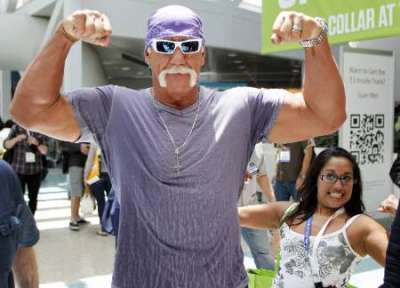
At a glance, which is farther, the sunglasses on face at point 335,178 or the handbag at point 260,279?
the handbag at point 260,279

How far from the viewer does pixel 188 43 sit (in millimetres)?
1386

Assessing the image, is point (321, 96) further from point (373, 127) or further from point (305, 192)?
point (373, 127)

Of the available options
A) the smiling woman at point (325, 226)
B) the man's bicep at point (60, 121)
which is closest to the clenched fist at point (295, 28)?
the man's bicep at point (60, 121)

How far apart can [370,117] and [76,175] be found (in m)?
4.15

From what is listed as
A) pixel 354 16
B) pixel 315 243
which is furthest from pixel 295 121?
pixel 354 16

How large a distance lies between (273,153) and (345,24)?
14.1ft

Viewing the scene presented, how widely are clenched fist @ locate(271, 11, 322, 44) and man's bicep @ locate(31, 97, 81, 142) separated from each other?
22.1 inches

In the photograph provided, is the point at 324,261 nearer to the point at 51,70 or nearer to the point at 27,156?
the point at 51,70

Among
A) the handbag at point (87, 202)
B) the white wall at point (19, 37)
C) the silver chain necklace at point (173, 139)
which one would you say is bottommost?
the handbag at point (87, 202)

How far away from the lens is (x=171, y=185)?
1.36 m

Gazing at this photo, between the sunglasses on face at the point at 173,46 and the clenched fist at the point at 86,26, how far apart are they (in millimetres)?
137

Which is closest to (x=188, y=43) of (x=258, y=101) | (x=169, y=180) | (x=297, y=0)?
(x=258, y=101)

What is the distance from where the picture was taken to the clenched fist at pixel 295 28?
4.27 ft

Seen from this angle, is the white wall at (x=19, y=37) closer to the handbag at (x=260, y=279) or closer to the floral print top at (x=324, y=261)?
the handbag at (x=260, y=279)
